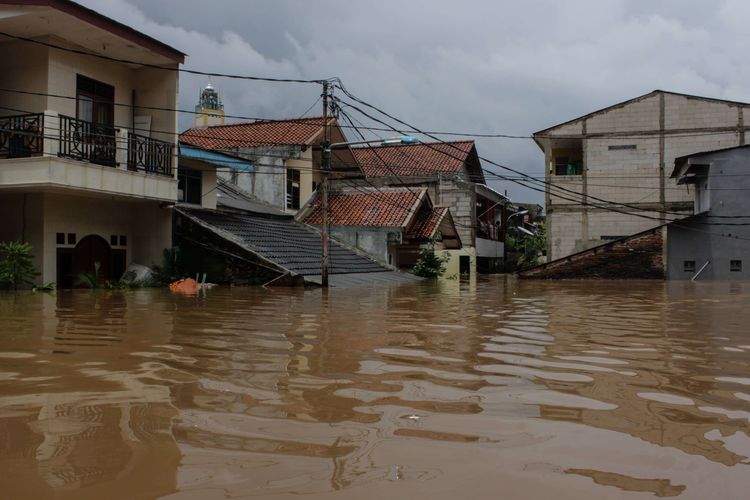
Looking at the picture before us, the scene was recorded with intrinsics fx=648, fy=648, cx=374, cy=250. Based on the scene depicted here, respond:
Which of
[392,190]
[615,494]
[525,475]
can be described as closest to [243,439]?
[525,475]

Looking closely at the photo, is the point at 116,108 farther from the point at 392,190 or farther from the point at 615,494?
the point at 615,494

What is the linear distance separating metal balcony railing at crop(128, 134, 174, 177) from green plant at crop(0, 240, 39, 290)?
3.48 m

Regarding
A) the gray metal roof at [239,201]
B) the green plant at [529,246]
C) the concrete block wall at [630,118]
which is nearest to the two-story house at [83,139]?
the gray metal roof at [239,201]

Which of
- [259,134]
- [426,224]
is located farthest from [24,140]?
[426,224]

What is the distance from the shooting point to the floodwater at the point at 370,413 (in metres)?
2.77

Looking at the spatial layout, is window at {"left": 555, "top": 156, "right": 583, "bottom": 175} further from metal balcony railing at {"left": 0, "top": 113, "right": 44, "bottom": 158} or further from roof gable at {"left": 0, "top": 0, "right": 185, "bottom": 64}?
metal balcony railing at {"left": 0, "top": 113, "right": 44, "bottom": 158}

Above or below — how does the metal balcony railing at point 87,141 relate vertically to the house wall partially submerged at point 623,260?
above

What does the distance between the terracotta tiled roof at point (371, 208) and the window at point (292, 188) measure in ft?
2.54

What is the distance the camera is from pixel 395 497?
2.60 meters

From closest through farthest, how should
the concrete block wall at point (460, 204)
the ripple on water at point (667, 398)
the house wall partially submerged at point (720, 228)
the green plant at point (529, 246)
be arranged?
the ripple on water at point (667, 398) < the house wall partially submerged at point (720, 228) < the concrete block wall at point (460, 204) < the green plant at point (529, 246)

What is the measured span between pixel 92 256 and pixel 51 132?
4.16 m

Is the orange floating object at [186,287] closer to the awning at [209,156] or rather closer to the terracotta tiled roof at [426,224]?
the awning at [209,156]

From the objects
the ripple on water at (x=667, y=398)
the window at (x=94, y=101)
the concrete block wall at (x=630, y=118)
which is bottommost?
the ripple on water at (x=667, y=398)

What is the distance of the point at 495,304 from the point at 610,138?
2360cm
